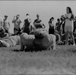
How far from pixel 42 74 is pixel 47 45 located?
595 cm

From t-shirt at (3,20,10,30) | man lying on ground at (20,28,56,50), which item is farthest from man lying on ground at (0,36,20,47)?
t-shirt at (3,20,10,30)

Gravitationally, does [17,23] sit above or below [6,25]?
above

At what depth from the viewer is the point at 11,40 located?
17.6 m

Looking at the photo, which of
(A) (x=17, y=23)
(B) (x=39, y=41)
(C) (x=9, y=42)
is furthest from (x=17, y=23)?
(B) (x=39, y=41)

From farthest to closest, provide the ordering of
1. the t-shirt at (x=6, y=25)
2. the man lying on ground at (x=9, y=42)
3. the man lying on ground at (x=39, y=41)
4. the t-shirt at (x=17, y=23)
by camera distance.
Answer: the t-shirt at (x=17, y=23) → the t-shirt at (x=6, y=25) → the man lying on ground at (x=9, y=42) → the man lying on ground at (x=39, y=41)

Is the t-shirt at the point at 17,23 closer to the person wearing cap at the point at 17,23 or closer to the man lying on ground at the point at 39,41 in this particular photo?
the person wearing cap at the point at 17,23

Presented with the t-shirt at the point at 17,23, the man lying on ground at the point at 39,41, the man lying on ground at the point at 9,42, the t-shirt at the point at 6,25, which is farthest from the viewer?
the t-shirt at the point at 17,23

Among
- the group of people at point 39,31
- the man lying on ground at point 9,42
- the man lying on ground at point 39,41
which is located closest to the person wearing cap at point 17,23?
the group of people at point 39,31

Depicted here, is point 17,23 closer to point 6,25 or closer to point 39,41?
point 6,25

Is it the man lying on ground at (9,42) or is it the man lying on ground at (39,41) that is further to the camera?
the man lying on ground at (9,42)

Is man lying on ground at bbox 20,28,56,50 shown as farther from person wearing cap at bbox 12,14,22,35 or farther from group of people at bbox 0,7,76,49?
person wearing cap at bbox 12,14,22,35

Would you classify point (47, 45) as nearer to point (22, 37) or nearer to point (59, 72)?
point (22, 37)

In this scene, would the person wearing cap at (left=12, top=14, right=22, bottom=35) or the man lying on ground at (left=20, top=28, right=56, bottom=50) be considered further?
the person wearing cap at (left=12, top=14, right=22, bottom=35)

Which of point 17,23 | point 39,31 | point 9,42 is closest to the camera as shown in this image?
point 39,31
